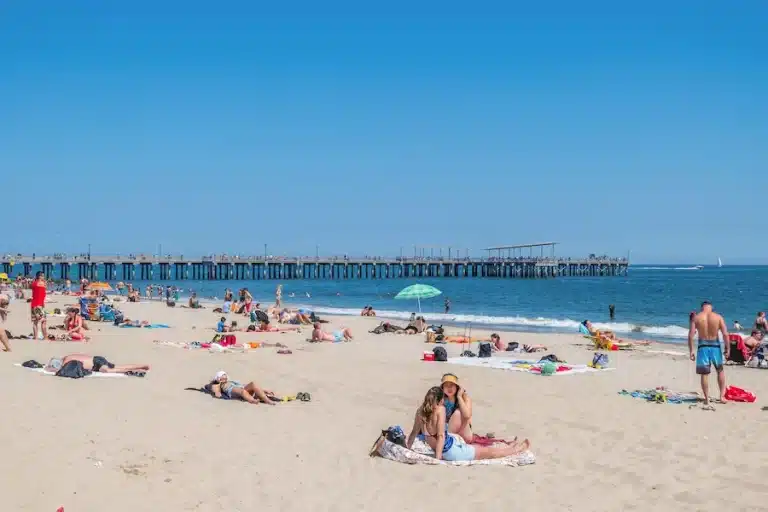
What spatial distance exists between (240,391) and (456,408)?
3.34 metres

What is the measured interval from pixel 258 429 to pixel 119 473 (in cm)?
198

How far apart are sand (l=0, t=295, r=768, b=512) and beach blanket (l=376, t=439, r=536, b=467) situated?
0.10 meters

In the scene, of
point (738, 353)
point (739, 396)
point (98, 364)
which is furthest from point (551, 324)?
point (98, 364)

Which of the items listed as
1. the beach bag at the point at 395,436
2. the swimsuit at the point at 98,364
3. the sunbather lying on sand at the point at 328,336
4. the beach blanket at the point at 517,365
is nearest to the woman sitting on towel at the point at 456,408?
the beach bag at the point at 395,436

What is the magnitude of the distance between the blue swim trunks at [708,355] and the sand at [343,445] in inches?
20.9

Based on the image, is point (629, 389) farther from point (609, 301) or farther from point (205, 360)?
point (609, 301)

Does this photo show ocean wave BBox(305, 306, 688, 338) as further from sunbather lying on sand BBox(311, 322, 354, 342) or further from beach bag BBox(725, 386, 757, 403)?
beach bag BBox(725, 386, 757, 403)

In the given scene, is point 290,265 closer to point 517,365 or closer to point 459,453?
point 517,365

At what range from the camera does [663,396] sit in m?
9.56

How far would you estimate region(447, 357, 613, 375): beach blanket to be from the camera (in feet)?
40.4

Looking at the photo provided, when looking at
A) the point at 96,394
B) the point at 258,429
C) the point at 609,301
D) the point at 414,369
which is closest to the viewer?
the point at 258,429

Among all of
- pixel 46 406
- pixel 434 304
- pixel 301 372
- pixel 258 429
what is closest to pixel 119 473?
pixel 258 429

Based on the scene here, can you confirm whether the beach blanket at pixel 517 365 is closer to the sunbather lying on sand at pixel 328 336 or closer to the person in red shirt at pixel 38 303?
the sunbather lying on sand at pixel 328 336

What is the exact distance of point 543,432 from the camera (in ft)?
25.5
